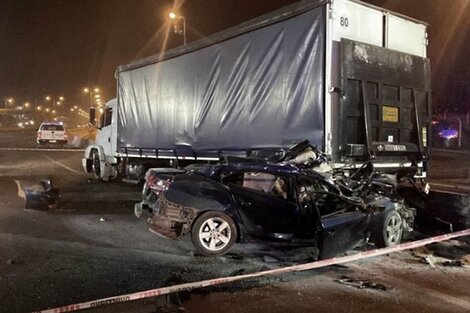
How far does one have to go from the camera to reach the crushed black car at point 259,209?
687cm

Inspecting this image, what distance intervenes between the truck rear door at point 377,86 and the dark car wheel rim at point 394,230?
128 cm

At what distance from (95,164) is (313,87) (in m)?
10.4

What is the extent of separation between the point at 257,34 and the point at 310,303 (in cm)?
571

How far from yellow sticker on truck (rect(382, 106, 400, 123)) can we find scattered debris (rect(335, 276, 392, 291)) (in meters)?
3.78

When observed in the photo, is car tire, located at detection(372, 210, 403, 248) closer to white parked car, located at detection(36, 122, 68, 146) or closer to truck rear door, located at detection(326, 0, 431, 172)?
truck rear door, located at detection(326, 0, 431, 172)

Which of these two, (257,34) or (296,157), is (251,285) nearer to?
(296,157)

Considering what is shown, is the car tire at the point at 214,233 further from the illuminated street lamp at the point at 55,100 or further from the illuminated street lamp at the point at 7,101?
the illuminated street lamp at the point at 55,100

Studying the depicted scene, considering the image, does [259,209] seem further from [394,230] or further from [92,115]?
[92,115]

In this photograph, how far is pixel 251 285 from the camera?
5.65 m

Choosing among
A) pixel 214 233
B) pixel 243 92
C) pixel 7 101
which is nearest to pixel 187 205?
pixel 214 233

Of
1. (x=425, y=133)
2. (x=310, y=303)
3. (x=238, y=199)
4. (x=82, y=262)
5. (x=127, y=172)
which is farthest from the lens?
(x=127, y=172)

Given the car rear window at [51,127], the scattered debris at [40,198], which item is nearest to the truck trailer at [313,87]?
the scattered debris at [40,198]

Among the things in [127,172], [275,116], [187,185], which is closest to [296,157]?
[275,116]

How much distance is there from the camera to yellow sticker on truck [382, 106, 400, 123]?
29.2ft
